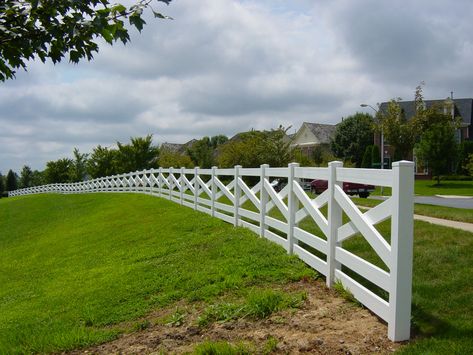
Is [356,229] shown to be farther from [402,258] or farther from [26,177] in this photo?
[26,177]

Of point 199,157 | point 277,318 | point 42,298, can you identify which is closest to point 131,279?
point 42,298

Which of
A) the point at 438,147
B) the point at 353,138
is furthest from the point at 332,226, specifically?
the point at 353,138

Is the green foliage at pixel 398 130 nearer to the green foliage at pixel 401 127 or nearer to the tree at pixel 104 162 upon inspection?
the green foliage at pixel 401 127

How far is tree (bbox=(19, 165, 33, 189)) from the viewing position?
92.5 metres

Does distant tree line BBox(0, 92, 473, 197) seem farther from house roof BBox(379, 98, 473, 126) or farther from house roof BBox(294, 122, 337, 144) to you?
house roof BBox(379, 98, 473, 126)

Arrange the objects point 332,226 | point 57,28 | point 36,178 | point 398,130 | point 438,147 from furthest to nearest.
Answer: point 36,178 → point 438,147 → point 398,130 → point 332,226 → point 57,28

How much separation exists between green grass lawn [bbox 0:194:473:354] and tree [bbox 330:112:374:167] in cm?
5359

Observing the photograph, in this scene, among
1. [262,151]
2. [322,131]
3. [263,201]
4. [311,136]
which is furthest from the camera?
[322,131]

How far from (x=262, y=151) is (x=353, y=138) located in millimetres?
29552

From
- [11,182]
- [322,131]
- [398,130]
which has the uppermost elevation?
[322,131]

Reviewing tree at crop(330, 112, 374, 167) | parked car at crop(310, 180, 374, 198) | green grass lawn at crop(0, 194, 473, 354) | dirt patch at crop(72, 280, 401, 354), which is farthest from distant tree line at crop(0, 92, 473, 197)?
dirt patch at crop(72, 280, 401, 354)

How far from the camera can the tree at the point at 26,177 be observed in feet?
303

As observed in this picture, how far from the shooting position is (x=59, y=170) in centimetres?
7000

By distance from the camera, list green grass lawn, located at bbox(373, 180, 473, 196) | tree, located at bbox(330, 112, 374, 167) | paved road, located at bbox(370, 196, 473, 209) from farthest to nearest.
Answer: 1. tree, located at bbox(330, 112, 374, 167)
2. green grass lawn, located at bbox(373, 180, 473, 196)
3. paved road, located at bbox(370, 196, 473, 209)
